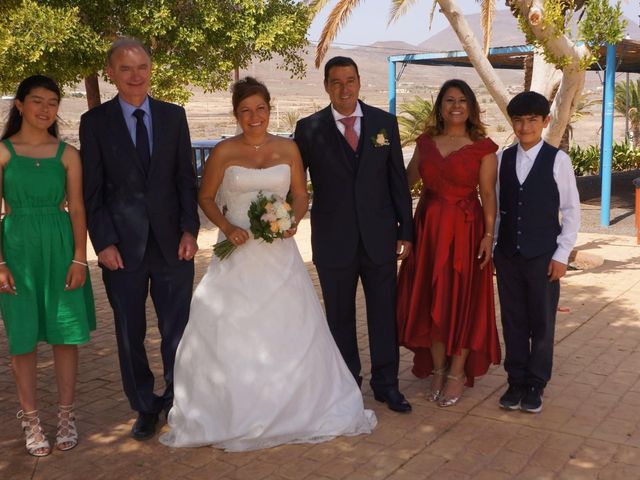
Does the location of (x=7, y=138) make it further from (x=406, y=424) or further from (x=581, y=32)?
(x=581, y=32)

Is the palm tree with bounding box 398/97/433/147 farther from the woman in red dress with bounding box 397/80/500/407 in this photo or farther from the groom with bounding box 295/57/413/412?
the groom with bounding box 295/57/413/412

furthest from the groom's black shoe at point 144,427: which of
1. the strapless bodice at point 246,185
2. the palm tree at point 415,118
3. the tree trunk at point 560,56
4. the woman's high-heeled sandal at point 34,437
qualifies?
the palm tree at point 415,118

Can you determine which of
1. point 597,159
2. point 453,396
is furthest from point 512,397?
point 597,159

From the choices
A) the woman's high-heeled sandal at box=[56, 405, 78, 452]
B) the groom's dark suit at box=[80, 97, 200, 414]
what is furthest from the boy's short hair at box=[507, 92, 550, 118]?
the woman's high-heeled sandal at box=[56, 405, 78, 452]

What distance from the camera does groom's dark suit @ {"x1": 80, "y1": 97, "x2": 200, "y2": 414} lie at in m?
4.37

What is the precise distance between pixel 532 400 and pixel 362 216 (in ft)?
5.49

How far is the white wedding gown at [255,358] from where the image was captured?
A: 14.5 ft

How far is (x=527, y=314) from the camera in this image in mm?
4992

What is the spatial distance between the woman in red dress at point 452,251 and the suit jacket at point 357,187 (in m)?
0.22

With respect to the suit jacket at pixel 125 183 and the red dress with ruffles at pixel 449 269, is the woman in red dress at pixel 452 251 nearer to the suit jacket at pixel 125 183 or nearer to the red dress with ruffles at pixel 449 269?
the red dress with ruffles at pixel 449 269

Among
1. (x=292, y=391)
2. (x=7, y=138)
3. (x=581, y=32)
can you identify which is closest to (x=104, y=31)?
(x=581, y=32)

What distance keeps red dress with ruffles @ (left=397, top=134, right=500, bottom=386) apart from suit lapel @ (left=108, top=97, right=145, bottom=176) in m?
1.87

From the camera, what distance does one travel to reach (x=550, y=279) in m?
4.78

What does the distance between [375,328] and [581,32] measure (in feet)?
14.7
